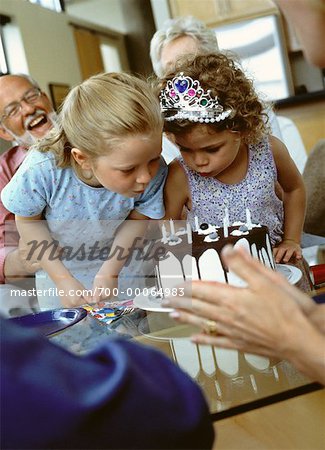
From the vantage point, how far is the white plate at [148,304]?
1352 mm

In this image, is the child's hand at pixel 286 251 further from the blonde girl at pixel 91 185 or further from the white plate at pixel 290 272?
the blonde girl at pixel 91 185

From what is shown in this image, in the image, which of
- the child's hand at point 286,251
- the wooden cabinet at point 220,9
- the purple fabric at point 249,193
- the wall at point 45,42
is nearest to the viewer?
the child's hand at point 286,251

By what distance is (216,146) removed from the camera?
1.72m

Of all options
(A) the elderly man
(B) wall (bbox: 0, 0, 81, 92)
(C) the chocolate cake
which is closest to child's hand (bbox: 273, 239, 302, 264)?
(C) the chocolate cake

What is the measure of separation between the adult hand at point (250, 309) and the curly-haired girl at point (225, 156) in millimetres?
992

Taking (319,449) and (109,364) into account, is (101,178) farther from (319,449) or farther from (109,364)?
(109,364)

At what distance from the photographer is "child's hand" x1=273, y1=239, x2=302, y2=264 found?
1696 mm

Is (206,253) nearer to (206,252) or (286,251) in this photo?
(206,252)

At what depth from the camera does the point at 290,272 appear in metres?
1.46

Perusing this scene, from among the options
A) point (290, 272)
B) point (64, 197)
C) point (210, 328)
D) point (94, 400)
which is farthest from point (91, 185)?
point (94, 400)

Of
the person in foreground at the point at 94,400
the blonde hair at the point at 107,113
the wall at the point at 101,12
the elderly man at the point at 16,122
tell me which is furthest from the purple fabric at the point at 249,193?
the wall at the point at 101,12

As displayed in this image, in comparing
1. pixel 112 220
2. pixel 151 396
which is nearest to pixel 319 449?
pixel 151 396

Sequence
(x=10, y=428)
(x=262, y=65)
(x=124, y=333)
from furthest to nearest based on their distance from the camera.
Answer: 1. (x=262, y=65)
2. (x=124, y=333)
3. (x=10, y=428)

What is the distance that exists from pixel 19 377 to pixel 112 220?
4.66ft
